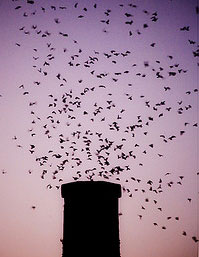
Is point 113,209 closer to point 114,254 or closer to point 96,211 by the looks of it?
point 96,211

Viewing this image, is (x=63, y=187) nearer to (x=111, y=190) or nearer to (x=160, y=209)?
(x=111, y=190)

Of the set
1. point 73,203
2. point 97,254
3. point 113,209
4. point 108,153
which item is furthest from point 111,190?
point 108,153

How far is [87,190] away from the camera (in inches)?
165

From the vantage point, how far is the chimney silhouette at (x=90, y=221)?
4.14m

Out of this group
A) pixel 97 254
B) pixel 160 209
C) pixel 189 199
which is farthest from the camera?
pixel 160 209

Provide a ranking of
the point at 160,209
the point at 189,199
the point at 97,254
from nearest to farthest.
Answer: the point at 97,254 < the point at 189,199 < the point at 160,209

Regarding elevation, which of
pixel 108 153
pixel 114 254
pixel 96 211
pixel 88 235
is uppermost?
pixel 108 153

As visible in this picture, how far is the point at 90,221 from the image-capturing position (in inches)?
A: 165

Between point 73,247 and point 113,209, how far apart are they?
0.81m

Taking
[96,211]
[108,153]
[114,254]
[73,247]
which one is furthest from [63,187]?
[108,153]

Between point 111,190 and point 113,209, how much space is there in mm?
304

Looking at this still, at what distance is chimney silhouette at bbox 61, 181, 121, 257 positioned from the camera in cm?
414

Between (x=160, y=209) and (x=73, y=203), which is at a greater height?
(x=73, y=203)

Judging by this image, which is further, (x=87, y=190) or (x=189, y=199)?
(x=189, y=199)
